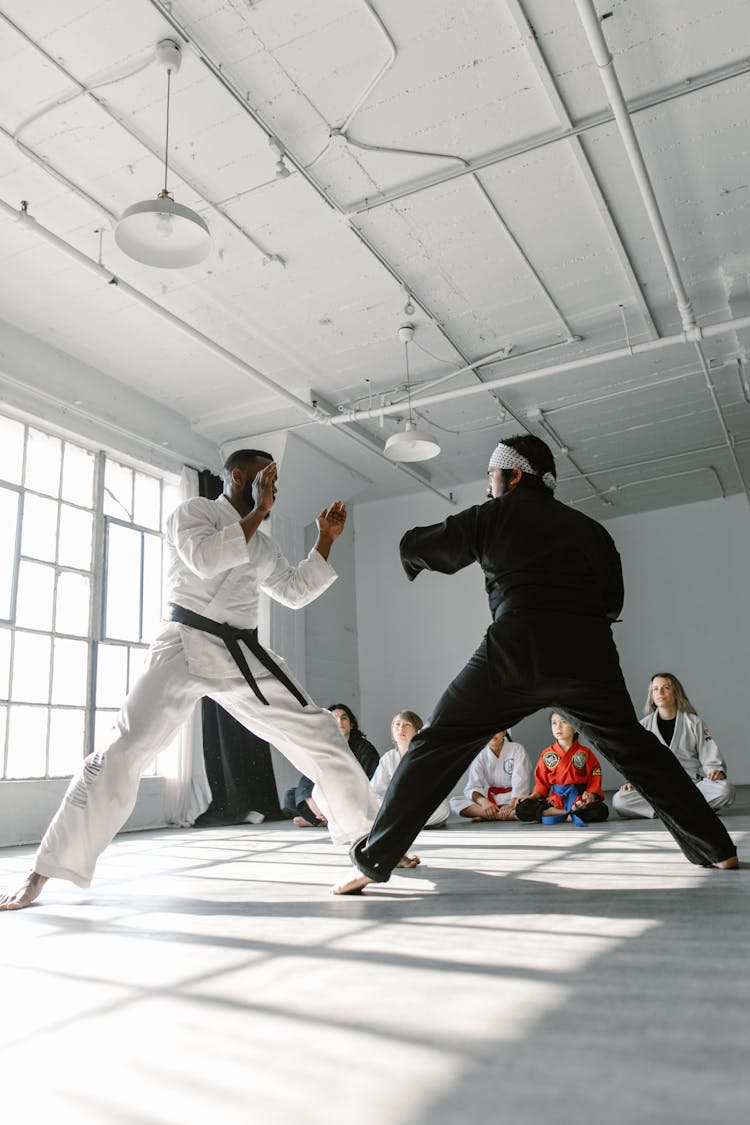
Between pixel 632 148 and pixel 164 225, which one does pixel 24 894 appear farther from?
pixel 632 148

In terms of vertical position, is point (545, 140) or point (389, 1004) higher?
point (545, 140)

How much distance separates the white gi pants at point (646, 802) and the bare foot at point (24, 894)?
10.7ft

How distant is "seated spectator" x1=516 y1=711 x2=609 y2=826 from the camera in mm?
4652

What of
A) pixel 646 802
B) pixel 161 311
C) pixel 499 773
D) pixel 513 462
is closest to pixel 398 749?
pixel 499 773

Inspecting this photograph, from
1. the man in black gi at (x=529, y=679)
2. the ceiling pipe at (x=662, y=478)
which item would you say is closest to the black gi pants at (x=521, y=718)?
the man in black gi at (x=529, y=679)

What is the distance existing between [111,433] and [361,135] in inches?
113

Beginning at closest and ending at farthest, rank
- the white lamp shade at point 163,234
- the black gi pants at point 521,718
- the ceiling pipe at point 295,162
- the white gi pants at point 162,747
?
the black gi pants at point 521,718 → the white gi pants at point 162,747 → the white lamp shade at point 163,234 → the ceiling pipe at point 295,162

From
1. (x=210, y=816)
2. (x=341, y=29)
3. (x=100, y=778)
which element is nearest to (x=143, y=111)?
(x=341, y=29)

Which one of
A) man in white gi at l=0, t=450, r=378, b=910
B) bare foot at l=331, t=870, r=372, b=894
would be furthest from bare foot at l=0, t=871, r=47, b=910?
bare foot at l=331, t=870, r=372, b=894

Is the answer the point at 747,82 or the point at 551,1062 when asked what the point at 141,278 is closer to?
the point at 747,82

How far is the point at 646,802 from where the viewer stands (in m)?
4.54

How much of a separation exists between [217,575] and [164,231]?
4.55 ft

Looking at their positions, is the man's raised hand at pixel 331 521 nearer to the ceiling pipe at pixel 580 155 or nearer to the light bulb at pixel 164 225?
the light bulb at pixel 164 225

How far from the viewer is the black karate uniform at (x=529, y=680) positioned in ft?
6.59
